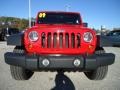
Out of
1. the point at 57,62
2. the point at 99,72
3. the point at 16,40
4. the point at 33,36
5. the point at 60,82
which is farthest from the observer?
the point at 60,82

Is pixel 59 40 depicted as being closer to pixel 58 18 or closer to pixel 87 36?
pixel 87 36

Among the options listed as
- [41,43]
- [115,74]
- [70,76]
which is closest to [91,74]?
[70,76]

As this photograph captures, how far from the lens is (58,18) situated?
7332 mm

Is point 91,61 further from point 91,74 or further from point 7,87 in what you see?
point 7,87

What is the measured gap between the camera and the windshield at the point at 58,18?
7.24m

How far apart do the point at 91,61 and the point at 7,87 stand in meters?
2.05

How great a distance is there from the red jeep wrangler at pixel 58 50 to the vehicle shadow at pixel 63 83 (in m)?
0.60

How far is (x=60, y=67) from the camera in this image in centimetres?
524

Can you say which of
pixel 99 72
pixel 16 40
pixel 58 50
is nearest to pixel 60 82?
pixel 99 72

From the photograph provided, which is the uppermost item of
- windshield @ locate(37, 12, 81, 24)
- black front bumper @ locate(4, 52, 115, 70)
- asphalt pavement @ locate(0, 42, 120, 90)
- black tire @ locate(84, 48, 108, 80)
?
windshield @ locate(37, 12, 81, 24)

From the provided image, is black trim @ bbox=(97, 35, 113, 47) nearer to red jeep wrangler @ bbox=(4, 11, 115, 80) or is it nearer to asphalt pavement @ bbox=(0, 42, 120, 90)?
red jeep wrangler @ bbox=(4, 11, 115, 80)

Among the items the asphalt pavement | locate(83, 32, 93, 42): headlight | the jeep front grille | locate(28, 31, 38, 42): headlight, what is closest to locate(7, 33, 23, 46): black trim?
locate(28, 31, 38, 42): headlight

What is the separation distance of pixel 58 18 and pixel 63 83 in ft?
6.58

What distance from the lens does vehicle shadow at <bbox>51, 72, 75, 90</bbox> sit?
588 centimetres
